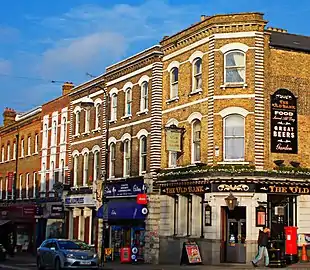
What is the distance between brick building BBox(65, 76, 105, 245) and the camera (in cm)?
4628

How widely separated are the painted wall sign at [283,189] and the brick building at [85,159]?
14650mm

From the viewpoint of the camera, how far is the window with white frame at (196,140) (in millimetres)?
35125

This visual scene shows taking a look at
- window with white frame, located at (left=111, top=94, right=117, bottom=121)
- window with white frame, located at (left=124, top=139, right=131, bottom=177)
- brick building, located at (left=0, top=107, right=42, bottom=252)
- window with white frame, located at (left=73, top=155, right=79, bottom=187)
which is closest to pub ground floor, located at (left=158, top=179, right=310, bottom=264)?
→ window with white frame, located at (left=124, top=139, right=131, bottom=177)

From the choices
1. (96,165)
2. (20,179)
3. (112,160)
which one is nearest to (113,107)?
(112,160)

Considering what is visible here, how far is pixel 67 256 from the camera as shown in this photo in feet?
95.3

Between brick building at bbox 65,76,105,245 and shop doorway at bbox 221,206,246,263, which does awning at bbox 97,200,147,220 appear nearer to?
brick building at bbox 65,76,105,245

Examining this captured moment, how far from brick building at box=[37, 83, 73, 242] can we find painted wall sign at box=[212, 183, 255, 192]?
19.4 metres

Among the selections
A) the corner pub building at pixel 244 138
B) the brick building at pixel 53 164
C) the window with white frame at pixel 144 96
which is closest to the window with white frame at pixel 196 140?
the corner pub building at pixel 244 138

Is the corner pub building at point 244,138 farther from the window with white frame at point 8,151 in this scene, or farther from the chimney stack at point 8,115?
the chimney stack at point 8,115

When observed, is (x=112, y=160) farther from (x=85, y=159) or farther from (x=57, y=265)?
(x=57, y=265)

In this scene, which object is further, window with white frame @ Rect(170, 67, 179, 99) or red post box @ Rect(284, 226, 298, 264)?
window with white frame @ Rect(170, 67, 179, 99)

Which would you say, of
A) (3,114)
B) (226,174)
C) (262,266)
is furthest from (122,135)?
(3,114)

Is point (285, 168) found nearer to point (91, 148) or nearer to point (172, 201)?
point (172, 201)

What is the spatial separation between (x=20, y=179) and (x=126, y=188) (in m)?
22.8
